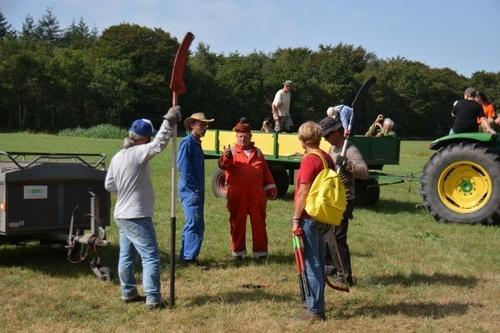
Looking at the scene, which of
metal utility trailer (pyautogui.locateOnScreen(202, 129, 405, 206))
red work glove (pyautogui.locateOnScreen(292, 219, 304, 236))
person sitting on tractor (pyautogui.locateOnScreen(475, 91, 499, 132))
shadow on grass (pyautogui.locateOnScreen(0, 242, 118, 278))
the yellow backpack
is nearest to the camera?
the yellow backpack

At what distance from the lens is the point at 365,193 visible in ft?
40.9

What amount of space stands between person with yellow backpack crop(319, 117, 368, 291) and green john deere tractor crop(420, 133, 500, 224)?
176 inches

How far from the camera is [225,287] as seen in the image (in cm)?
659

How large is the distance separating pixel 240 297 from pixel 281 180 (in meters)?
7.69

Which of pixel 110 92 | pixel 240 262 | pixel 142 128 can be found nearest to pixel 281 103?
pixel 240 262

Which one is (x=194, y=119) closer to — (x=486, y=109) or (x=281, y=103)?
(x=281, y=103)

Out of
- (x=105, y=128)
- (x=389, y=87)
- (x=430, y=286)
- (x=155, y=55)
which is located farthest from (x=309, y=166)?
(x=389, y=87)

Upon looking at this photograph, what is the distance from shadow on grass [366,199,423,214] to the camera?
40.0 ft

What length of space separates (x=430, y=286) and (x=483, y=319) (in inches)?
41.9

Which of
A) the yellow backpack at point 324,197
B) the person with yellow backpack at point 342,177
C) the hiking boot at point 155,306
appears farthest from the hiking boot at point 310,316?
the hiking boot at point 155,306

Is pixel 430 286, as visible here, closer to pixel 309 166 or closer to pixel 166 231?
A: pixel 309 166

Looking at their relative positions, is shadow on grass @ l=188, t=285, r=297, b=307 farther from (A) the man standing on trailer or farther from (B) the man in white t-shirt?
(B) the man in white t-shirt

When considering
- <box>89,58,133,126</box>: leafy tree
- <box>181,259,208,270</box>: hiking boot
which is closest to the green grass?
<box>89,58,133,126</box>: leafy tree

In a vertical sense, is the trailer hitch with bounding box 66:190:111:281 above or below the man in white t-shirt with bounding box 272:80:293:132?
below
